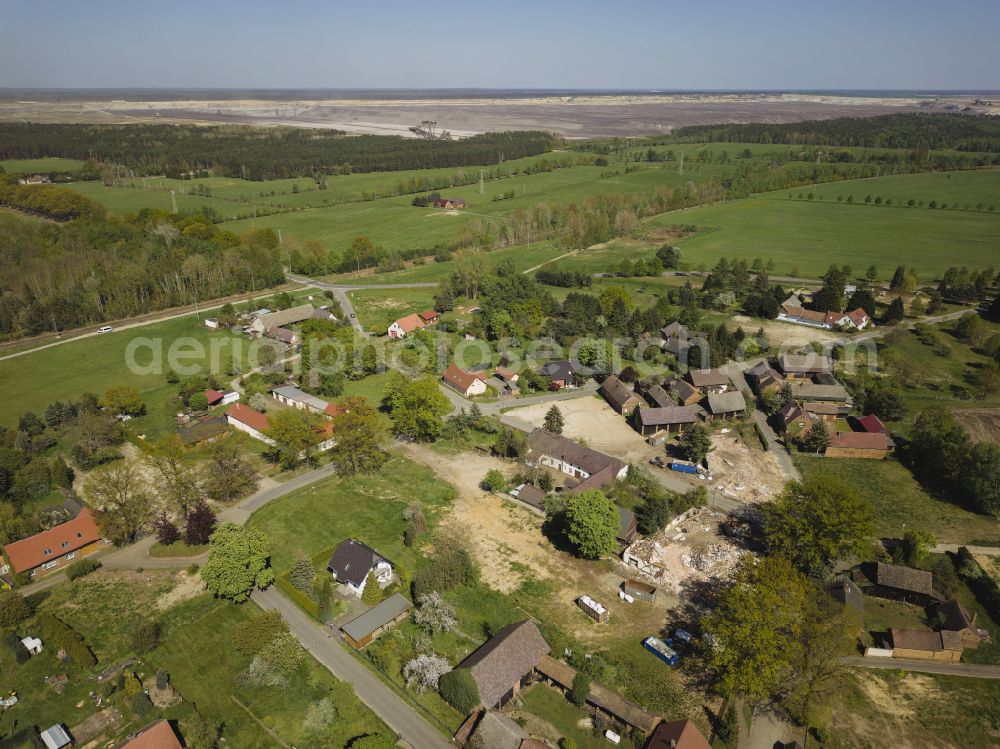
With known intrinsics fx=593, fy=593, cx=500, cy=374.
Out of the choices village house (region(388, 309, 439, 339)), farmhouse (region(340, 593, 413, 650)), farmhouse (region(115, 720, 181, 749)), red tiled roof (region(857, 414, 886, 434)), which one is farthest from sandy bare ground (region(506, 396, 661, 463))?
farmhouse (region(115, 720, 181, 749))

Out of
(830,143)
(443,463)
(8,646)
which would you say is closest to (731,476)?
(443,463)

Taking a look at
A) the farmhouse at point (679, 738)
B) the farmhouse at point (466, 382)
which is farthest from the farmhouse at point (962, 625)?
the farmhouse at point (466, 382)

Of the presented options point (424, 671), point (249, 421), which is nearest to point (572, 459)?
point (424, 671)

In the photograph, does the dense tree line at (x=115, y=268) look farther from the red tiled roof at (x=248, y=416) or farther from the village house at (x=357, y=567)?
the village house at (x=357, y=567)

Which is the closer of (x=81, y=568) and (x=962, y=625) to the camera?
(x=962, y=625)

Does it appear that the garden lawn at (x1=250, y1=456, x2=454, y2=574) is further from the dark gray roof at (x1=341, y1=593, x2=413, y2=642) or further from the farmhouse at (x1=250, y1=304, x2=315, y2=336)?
the farmhouse at (x1=250, y1=304, x2=315, y2=336)

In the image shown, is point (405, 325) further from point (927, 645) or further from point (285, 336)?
point (927, 645)
